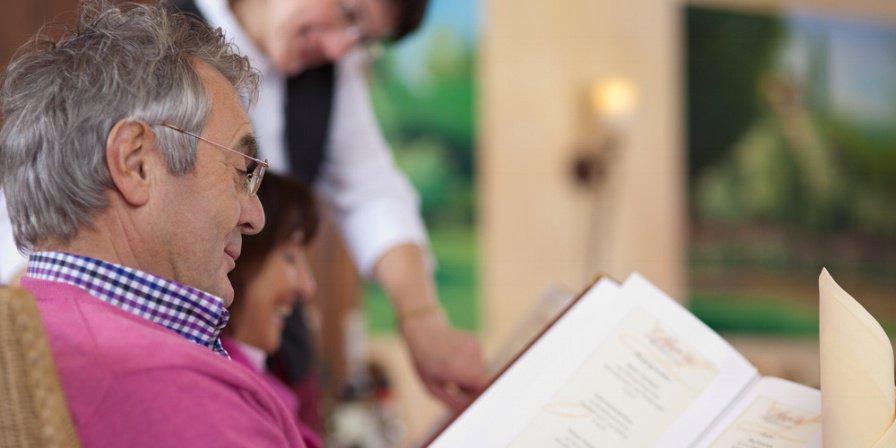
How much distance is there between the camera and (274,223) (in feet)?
6.86

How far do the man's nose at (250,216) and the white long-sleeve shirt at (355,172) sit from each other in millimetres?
1001

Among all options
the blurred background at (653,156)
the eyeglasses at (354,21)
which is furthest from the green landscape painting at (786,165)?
the eyeglasses at (354,21)

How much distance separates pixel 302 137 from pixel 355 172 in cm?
16

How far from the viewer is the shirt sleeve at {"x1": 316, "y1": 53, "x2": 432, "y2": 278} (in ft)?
7.67

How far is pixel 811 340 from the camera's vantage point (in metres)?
6.02

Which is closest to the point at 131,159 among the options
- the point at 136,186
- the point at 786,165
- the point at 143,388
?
the point at 136,186

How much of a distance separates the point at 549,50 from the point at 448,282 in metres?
1.35

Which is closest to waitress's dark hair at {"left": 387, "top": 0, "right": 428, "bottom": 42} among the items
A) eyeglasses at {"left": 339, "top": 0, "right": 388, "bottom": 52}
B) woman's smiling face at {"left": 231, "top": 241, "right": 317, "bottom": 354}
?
eyeglasses at {"left": 339, "top": 0, "right": 388, "bottom": 52}

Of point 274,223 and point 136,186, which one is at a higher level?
point 136,186

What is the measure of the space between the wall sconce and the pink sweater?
4.55m

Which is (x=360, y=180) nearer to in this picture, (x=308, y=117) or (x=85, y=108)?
(x=308, y=117)

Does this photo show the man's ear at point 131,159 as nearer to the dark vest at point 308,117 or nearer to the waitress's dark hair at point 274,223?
the waitress's dark hair at point 274,223

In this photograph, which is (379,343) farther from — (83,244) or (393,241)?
(83,244)

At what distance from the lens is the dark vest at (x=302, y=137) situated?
7.51 feet
